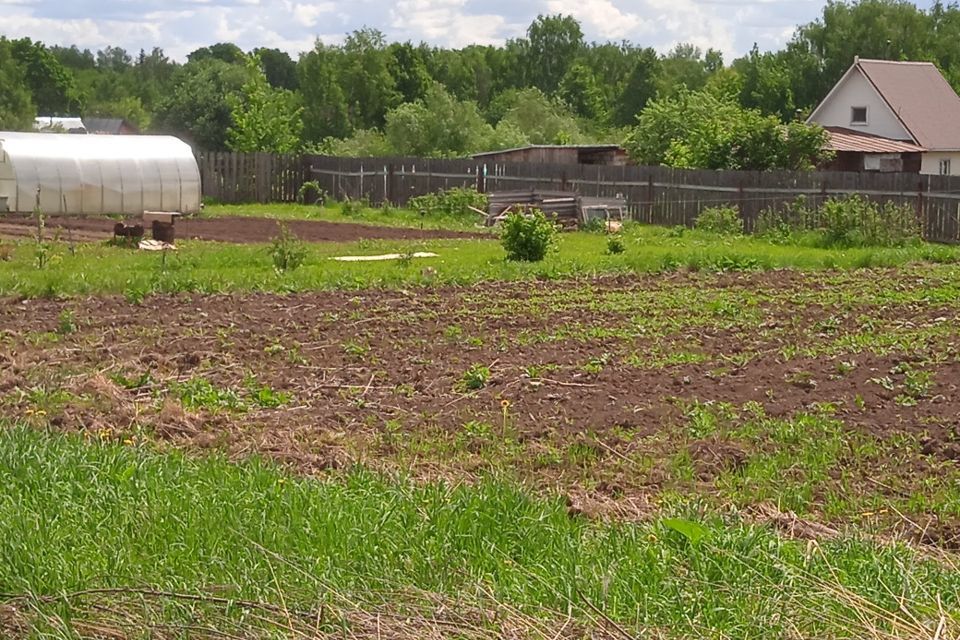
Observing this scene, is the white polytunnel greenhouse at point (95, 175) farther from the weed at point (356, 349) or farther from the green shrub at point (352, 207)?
the weed at point (356, 349)

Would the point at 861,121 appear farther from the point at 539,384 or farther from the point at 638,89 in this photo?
the point at 539,384

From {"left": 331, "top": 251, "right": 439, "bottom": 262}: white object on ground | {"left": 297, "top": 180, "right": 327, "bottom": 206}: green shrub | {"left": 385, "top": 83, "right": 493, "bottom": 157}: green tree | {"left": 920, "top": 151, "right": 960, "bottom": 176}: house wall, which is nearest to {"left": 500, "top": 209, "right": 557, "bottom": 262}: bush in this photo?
{"left": 331, "top": 251, "right": 439, "bottom": 262}: white object on ground

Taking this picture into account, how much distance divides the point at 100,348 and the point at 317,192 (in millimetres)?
28476

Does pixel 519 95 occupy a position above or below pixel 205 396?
above

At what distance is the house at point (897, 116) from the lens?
45.5 metres

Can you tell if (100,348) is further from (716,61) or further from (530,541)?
(716,61)

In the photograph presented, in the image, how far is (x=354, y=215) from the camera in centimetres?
3478

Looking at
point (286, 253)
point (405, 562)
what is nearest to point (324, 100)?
point (286, 253)

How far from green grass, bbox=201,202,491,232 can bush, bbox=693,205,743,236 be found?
4938 mm

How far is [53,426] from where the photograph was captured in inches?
349

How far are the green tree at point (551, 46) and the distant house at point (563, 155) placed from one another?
61.5m

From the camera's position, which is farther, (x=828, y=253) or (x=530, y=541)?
(x=828, y=253)

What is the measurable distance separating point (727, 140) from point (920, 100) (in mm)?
19329

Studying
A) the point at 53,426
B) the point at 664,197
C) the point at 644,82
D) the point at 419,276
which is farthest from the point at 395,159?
the point at 644,82
